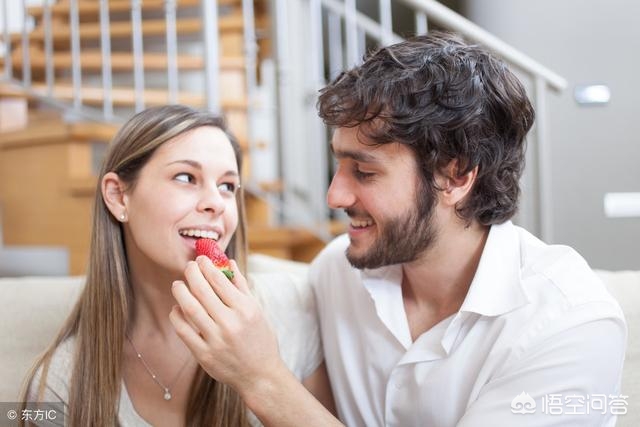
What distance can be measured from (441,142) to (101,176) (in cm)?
67

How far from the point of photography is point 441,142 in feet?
4.21

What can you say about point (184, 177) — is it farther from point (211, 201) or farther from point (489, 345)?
point (489, 345)

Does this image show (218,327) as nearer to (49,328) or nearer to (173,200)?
(173,200)

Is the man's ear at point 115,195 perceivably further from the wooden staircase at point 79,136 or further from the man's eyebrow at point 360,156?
the wooden staircase at point 79,136

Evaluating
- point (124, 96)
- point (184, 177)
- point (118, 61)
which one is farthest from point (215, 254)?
point (118, 61)

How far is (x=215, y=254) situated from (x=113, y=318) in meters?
0.33

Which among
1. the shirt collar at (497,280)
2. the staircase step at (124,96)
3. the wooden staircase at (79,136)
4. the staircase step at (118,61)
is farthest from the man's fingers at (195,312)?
the staircase step at (118,61)

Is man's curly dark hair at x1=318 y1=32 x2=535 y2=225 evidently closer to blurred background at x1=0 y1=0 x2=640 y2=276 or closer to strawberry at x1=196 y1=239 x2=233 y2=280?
strawberry at x1=196 y1=239 x2=233 y2=280

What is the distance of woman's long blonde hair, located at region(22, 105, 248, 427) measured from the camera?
1.30m

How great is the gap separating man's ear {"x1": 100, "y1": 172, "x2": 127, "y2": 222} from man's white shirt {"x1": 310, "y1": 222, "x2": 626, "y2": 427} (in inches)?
17.8

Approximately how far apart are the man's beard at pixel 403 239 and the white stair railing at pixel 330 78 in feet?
1.49

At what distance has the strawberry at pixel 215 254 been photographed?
1.13 meters

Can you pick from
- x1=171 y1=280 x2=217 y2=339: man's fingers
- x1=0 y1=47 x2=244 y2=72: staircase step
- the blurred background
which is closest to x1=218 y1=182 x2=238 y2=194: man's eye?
x1=171 y1=280 x2=217 y2=339: man's fingers

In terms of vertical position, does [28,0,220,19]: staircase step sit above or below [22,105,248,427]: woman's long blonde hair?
above
